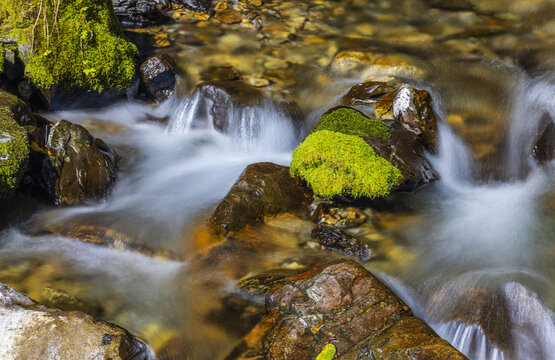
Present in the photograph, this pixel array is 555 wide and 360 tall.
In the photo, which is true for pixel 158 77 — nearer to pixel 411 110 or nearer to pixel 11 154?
pixel 11 154

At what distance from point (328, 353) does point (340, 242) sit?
161 centimetres

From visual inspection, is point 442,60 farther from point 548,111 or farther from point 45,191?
point 45,191

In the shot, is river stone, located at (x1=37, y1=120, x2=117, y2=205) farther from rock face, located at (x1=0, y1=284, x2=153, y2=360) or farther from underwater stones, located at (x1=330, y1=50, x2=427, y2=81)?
underwater stones, located at (x1=330, y1=50, x2=427, y2=81)

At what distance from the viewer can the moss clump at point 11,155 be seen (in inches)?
179

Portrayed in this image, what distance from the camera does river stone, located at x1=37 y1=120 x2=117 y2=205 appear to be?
5191 mm

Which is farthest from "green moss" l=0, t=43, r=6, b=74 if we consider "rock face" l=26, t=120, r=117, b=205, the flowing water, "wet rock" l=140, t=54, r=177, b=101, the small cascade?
the small cascade

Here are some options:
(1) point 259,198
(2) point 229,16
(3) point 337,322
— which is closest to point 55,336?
(3) point 337,322

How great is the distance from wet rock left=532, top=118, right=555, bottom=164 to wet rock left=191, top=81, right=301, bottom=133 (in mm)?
3344

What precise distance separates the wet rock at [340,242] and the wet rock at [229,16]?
615cm

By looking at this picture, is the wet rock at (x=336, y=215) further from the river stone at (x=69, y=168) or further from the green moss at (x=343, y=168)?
the river stone at (x=69, y=168)

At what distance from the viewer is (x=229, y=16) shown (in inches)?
377

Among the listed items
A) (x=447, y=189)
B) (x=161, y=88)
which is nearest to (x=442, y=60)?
(x=447, y=189)

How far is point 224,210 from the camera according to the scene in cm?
489

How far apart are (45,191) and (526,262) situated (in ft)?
17.6
